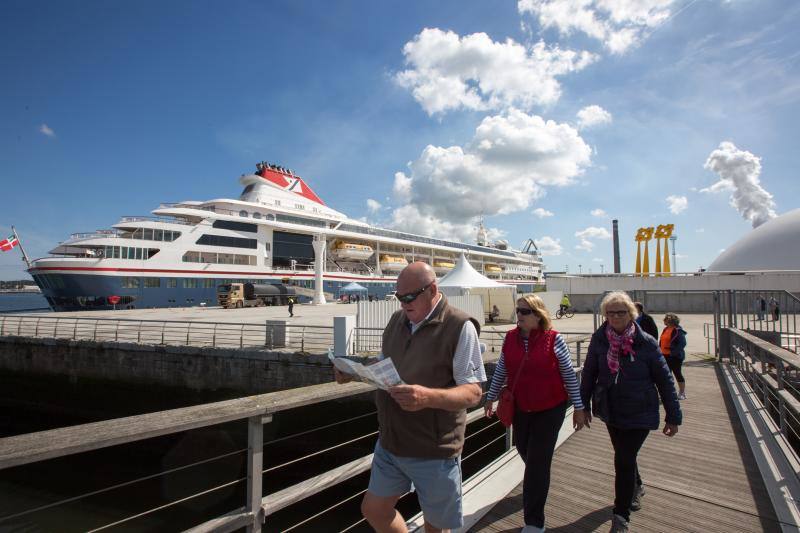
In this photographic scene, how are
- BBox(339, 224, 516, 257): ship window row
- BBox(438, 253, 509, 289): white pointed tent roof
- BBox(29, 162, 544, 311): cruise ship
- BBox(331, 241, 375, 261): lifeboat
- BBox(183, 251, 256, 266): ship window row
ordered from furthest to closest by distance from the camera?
1. BBox(339, 224, 516, 257): ship window row
2. BBox(331, 241, 375, 261): lifeboat
3. BBox(183, 251, 256, 266): ship window row
4. BBox(29, 162, 544, 311): cruise ship
5. BBox(438, 253, 509, 289): white pointed tent roof

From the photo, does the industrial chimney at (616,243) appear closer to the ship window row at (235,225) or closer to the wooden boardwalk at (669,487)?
the ship window row at (235,225)

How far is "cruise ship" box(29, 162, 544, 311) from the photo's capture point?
29609mm

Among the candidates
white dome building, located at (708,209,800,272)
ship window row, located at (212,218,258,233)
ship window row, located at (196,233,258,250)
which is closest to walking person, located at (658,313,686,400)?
ship window row, located at (196,233,258,250)

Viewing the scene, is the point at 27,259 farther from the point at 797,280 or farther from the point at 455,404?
the point at 797,280

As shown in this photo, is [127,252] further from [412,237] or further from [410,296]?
[410,296]

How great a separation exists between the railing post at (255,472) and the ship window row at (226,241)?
36.4 metres

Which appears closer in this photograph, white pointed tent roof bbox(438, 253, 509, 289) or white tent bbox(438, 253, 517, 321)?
white tent bbox(438, 253, 517, 321)

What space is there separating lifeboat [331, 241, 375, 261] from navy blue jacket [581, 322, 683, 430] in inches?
1790

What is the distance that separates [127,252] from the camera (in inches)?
1208

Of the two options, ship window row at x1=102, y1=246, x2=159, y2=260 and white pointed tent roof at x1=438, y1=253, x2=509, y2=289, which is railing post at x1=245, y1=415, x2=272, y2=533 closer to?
white pointed tent roof at x1=438, y1=253, x2=509, y2=289

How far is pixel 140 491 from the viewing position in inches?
346

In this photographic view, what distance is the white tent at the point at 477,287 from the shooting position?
Result: 19.5 meters

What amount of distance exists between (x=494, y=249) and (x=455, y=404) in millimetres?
70111

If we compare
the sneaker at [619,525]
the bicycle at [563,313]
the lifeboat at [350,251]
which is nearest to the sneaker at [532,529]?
the sneaker at [619,525]
